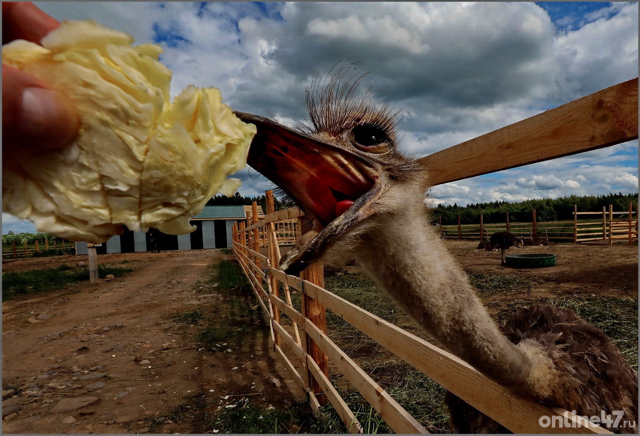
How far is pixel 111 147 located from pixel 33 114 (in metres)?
0.17

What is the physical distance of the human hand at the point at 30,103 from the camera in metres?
0.53

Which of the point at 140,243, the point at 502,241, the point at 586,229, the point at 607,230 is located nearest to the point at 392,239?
the point at 502,241

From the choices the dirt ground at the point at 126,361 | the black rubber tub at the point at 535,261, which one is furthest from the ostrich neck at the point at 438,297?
the black rubber tub at the point at 535,261

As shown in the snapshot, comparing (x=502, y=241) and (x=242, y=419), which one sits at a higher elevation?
(x=502, y=241)

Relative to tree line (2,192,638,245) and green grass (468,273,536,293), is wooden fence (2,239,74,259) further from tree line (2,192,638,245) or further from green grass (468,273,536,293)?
green grass (468,273,536,293)

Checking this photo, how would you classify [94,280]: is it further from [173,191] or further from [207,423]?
[173,191]

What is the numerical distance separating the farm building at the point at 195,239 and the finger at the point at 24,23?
30663 mm

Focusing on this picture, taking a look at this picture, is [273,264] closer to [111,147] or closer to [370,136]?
[370,136]

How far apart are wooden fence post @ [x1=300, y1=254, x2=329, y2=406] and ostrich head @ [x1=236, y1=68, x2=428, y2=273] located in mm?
1956

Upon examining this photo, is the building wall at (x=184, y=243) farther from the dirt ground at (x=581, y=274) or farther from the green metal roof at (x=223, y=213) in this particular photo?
the dirt ground at (x=581, y=274)

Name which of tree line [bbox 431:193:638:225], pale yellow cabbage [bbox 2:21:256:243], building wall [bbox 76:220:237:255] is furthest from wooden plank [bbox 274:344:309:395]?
tree line [bbox 431:193:638:225]

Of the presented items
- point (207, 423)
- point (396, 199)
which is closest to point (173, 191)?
point (396, 199)

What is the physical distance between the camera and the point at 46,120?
1.98ft

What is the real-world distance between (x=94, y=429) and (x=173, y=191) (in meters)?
4.29
